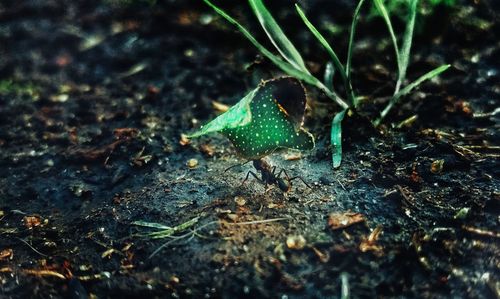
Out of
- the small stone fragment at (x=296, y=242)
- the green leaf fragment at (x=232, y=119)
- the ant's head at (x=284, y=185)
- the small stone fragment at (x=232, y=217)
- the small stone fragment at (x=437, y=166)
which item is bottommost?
the small stone fragment at (x=437, y=166)

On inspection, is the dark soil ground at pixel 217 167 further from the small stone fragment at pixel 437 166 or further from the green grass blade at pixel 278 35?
the green grass blade at pixel 278 35

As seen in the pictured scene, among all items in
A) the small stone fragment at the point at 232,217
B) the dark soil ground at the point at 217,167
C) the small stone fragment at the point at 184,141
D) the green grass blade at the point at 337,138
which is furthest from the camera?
the small stone fragment at the point at 184,141

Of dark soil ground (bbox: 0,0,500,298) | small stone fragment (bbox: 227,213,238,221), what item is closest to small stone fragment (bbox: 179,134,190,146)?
dark soil ground (bbox: 0,0,500,298)

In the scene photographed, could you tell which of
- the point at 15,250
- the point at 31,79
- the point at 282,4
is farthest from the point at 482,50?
the point at 31,79

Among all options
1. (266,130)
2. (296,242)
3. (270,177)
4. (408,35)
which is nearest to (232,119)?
(266,130)

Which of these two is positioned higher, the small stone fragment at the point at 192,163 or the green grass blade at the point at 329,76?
the green grass blade at the point at 329,76

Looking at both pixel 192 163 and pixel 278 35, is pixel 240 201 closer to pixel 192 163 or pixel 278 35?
pixel 192 163

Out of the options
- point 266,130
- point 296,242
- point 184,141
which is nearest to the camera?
point 296,242

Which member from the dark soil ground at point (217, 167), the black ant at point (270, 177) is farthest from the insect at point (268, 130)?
the dark soil ground at point (217, 167)

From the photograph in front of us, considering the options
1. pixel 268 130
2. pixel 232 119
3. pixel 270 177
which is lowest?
pixel 270 177
